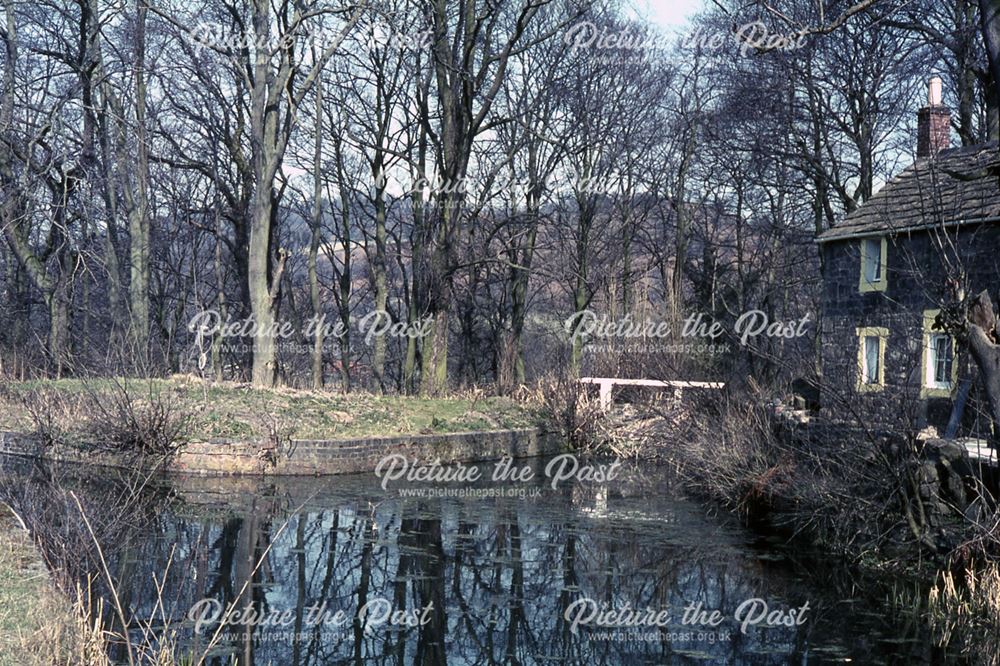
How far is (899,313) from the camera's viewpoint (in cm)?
2033

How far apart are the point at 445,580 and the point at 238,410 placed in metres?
7.96

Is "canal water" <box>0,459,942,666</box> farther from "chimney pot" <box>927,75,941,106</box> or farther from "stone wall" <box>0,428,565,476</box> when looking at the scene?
"chimney pot" <box>927,75,941,106</box>

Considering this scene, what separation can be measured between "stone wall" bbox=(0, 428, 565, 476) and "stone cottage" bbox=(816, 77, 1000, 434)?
6789 millimetres

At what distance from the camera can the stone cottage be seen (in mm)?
14266

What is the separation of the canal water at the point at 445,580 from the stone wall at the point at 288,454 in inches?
27.4

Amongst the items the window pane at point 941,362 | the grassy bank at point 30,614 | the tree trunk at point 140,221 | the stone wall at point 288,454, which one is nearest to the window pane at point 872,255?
the window pane at point 941,362

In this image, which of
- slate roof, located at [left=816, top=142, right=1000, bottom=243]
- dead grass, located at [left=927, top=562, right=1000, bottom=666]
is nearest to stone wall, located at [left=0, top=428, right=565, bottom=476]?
slate roof, located at [left=816, top=142, right=1000, bottom=243]

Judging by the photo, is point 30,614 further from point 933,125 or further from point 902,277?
point 933,125

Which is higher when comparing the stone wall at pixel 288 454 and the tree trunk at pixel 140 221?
the tree trunk at pixel 140 221

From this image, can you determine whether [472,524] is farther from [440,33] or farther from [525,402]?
[440,33]

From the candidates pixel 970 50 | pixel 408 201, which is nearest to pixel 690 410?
pixel 970 50

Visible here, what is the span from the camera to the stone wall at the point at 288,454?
16141mm

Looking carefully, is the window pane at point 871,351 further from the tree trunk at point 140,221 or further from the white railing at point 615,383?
the tree trunk at point 140,221

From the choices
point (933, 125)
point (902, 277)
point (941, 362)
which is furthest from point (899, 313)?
point (933, 125)
